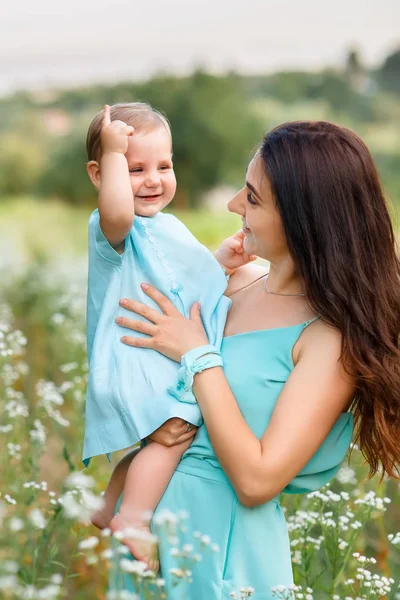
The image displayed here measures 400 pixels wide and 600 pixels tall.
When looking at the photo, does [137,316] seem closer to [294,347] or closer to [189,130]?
[294,347]

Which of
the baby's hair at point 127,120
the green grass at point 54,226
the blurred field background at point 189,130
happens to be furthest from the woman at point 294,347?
the blurred field background at point 189,130

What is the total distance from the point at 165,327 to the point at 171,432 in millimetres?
239

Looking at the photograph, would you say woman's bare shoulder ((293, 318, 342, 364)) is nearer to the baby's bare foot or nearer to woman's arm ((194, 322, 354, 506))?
woman's arm ((194, 322, 354, 506))

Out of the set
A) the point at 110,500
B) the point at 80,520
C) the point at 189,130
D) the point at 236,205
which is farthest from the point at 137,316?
the point at 189,130

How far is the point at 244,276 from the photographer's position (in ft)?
6.97

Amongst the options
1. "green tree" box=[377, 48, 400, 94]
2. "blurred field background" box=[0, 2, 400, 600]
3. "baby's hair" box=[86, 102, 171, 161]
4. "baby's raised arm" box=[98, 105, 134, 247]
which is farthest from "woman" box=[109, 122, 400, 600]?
"green tree" box=[377, 48, 400, 94]

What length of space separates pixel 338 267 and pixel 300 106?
21.4ft

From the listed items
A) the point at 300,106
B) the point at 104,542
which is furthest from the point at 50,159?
the point at 104,542

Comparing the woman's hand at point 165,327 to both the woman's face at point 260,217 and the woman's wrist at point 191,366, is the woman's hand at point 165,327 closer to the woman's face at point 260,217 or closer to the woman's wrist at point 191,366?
the woman's wrist at point 191,366

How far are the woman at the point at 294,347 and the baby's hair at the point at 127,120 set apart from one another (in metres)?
0.30

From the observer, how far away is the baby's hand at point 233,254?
82.2 inches

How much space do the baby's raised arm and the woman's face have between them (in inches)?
10.0

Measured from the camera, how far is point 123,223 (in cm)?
182

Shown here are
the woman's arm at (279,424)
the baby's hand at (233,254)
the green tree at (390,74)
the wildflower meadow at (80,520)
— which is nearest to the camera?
the wildflower meadow at (80,520)
